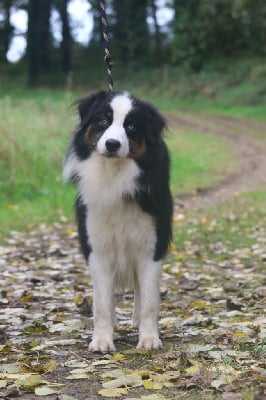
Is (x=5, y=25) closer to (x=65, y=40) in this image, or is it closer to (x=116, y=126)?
(x=65, y=40)

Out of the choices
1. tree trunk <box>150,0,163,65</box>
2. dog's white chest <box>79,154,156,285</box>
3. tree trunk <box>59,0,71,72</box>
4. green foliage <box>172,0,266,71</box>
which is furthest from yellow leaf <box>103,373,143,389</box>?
tree trunk <box>59,0,71,72</box>

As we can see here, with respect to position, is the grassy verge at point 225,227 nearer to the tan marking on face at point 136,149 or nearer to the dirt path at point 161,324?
the dirt path at point 161,324

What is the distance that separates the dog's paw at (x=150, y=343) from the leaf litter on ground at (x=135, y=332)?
0.12m

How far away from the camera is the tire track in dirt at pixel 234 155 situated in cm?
1378

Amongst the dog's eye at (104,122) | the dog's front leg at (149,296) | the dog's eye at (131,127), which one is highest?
the dog's eye at (104,122)

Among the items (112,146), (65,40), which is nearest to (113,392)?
(112,146)

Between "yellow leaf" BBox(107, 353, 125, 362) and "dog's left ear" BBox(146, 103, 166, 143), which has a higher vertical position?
"dog's left ear" BBox(146, 103, 166, 143)

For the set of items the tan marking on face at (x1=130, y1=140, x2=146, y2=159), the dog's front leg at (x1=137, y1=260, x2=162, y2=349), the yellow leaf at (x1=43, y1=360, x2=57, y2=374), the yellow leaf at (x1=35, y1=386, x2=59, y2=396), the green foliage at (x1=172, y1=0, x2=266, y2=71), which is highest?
the green foliage at (x1=172, y1=0, x2=266, y2=71)

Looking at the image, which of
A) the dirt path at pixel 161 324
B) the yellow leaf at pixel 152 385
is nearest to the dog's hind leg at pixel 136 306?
the dirt path at pixel 161 324

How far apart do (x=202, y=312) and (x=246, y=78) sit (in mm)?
28329

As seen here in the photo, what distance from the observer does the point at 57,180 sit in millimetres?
13445

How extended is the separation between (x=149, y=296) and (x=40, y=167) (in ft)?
28.7

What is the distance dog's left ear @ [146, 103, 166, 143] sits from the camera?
5242mm

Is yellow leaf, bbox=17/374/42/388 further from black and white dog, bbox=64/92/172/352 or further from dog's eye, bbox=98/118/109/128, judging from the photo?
dog's eye, bbox=98/118/109/128
